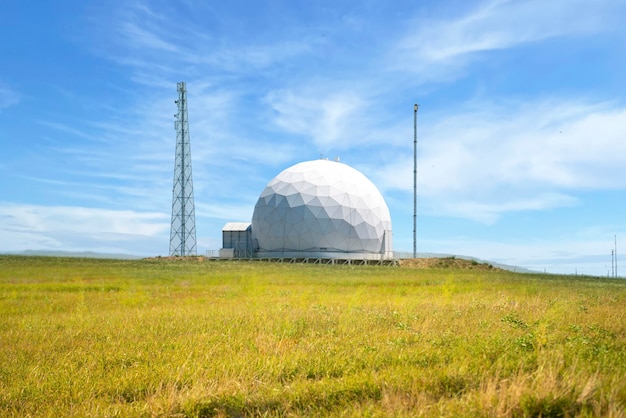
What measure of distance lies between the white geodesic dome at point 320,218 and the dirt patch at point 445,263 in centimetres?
511

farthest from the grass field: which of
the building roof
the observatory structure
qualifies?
the building roof

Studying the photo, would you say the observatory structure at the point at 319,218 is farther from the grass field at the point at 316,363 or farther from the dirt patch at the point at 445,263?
the grass field at the point at 316,363

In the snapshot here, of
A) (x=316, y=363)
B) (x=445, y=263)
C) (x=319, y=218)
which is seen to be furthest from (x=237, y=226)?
(x=316, y=363)

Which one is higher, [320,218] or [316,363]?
[320,218]

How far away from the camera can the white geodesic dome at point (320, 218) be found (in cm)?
6188

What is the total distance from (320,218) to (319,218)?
0.12m

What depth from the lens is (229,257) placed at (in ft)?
222

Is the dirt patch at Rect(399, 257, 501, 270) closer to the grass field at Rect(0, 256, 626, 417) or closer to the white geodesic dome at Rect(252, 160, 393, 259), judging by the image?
the white geodesic dome at Rect(252, 160, 393, 259)

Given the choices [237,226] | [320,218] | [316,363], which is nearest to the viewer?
[316,363]

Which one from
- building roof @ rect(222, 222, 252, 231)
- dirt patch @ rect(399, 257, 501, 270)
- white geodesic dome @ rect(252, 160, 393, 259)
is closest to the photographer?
dirt patch @ rect(399, 257, 501, 270)

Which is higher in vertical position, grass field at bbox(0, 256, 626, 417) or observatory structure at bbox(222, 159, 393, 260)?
observatory structure at bbox(222, 159, 393, 260)

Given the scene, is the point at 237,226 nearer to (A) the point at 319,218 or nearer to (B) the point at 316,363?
(A) the point at 319,218

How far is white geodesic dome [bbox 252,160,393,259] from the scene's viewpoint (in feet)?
203

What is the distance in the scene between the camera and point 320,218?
61719 mm
